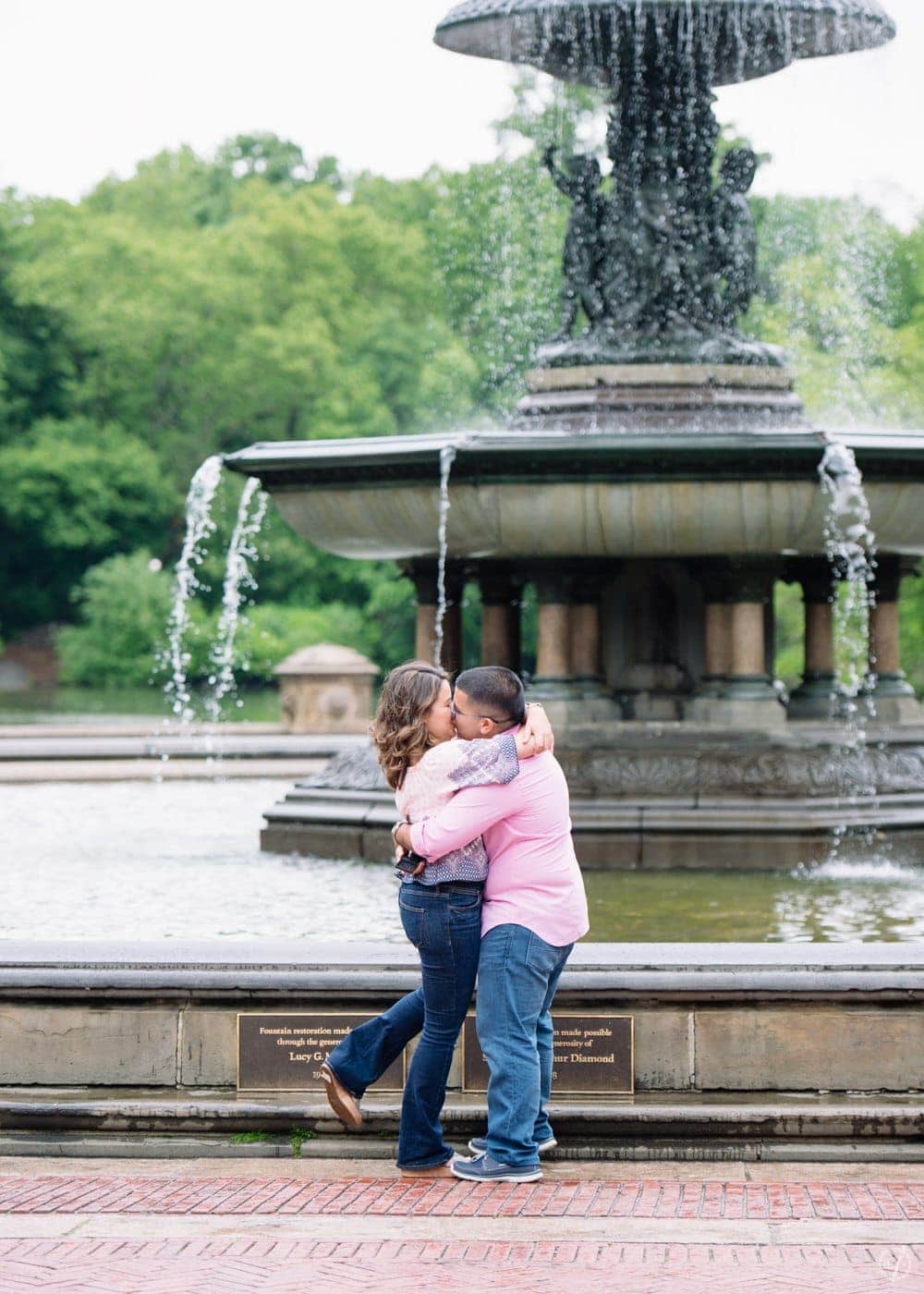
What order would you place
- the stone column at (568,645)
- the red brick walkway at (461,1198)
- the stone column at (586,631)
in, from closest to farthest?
1. the red brick walkway at (461,1198)
2. the stone column at (568,645)
3. the stone column at (586,631)

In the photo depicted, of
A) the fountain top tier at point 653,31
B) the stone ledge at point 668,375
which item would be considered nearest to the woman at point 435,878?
the stone ledge at point 668,375

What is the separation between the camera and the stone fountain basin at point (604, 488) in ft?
40.9

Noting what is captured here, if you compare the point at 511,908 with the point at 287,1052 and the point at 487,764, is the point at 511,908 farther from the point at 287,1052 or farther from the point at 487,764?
the point at 287,1052

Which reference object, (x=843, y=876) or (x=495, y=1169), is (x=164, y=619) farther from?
(x=495, y=1169)

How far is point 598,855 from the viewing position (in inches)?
484

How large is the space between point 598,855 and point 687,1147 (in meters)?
5.60

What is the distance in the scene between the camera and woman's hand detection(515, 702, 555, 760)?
6.45 metres

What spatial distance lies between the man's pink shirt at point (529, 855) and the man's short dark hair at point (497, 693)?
0.50ft

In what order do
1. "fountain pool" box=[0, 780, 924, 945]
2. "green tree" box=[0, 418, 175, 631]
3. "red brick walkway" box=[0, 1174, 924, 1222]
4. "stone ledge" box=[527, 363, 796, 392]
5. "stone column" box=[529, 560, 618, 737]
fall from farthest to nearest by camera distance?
"green tree" box=[0, 418, 175, 631], "stone ledge" box=[527, 363, 796, 392], "stone column" box=[529, 560, 618, 737], "fountain pool" box=[0, 780, 924, 945], "red brick walkway" box=[0, 1174, 924, 1222]

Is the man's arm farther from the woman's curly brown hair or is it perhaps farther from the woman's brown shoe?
the woman's brown shoe

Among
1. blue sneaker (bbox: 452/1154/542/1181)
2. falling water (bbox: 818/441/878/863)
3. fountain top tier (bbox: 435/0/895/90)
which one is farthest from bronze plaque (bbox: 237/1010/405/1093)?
fountain top tier (bbox: 435/0/895/90)

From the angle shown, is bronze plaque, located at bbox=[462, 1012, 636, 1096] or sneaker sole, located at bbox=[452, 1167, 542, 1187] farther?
bronze plaque, located at bbox=[462, 1012, 636, 1096]

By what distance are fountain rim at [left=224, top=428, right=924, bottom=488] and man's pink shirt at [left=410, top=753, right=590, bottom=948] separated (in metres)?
6.07

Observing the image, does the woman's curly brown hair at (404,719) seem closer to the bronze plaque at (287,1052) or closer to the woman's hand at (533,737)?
the woman's hand at (533,737)
